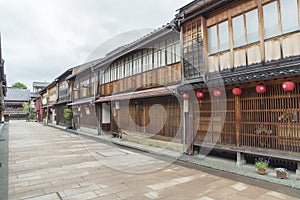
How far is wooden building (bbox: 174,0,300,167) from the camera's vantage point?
6.18 metres

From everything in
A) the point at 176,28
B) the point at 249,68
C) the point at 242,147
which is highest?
the point at 176,28

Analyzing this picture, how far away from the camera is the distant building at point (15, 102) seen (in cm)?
5844

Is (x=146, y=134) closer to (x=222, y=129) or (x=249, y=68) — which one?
(x=222, y=129)

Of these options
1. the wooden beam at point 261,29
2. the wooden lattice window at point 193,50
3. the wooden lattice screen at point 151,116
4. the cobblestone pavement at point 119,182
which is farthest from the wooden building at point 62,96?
the wooden beam at point 261,29

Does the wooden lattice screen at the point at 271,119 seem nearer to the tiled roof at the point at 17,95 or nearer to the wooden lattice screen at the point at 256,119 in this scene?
the wooden lattice screen at the point at 256,119

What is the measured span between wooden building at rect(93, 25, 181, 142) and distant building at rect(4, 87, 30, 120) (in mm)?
55282

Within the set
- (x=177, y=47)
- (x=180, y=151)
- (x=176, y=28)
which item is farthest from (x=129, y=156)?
(x=176, y=28)

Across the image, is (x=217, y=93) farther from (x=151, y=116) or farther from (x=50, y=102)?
(x=50, y=102)

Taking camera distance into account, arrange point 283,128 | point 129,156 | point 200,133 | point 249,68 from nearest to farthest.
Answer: point 283,128 → point 249,68 → point 200,133 → point 129,156

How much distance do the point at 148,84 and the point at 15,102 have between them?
205ft

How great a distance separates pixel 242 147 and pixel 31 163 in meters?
8.73

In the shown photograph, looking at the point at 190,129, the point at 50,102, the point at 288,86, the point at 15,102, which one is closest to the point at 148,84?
the point at 190,129

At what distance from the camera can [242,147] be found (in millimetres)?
7324

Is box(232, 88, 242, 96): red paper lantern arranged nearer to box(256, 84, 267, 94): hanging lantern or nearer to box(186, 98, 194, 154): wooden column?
box(256, 84, 267, 94): hanging lantern
